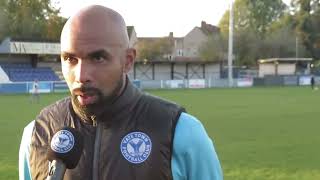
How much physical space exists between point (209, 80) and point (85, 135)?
6280 centimetres

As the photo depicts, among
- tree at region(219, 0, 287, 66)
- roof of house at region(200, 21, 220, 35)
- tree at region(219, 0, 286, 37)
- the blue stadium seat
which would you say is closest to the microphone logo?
the blue stadium seat

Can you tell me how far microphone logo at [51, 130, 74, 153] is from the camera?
198 cm

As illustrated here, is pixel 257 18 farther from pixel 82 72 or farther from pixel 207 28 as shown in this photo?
pixel 82 72

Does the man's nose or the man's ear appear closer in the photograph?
the man's nose

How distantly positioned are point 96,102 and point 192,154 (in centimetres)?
37

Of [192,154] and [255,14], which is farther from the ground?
[255,14]

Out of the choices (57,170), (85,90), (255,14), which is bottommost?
(57,170)

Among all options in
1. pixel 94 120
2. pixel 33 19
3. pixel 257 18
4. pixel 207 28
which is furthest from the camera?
pixel 207 28

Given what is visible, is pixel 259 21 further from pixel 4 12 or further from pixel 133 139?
pixel 133 139

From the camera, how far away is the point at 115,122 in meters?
2.21

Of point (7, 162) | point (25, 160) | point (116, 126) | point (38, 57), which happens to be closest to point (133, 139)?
point (116, 126)

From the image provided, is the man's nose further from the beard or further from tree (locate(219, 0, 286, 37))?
tree (locate(219, 0, 286, 37))

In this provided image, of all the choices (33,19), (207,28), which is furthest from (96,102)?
(207,28)

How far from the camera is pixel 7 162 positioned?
11805mm
